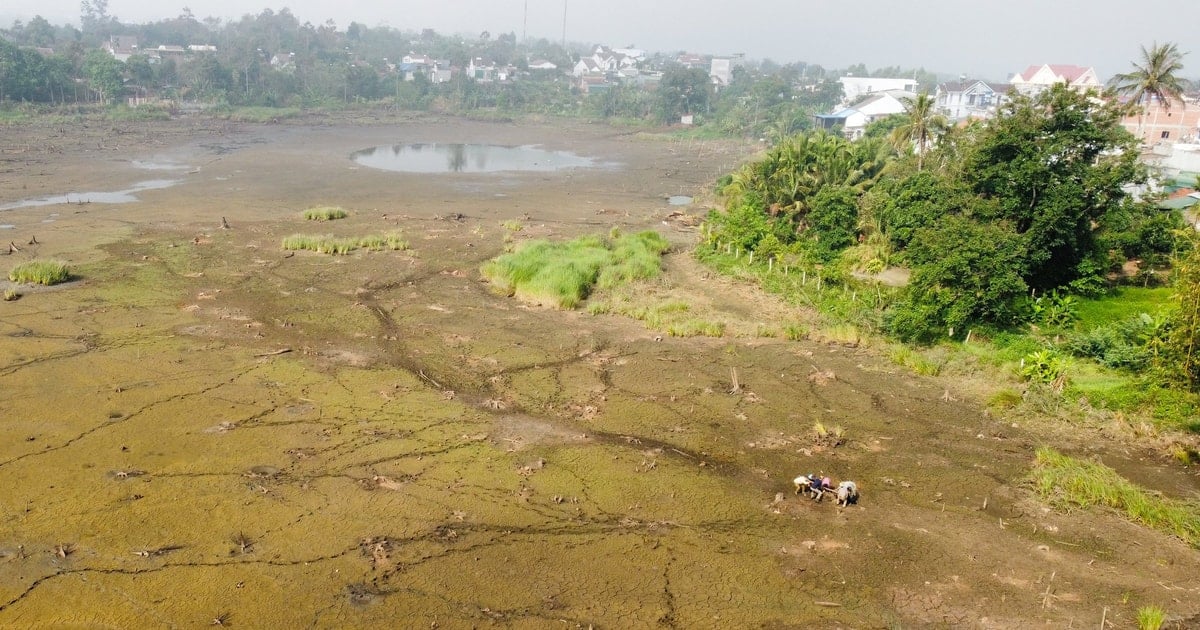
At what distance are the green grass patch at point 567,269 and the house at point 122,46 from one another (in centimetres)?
9919

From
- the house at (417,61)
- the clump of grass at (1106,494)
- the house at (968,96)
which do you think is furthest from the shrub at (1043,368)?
the house at (417,61)

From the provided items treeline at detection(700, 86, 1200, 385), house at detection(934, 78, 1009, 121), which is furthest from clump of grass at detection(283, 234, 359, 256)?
house at detection(934, 78, 1009, 121)

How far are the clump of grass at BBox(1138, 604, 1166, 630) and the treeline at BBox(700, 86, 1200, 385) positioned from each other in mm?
7013

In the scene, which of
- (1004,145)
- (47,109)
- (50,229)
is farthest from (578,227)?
(47,109)

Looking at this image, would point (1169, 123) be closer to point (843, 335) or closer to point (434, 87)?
point (843, 335)

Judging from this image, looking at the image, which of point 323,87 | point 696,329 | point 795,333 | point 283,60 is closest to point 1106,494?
point 795,333

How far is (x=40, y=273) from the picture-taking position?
923 inches

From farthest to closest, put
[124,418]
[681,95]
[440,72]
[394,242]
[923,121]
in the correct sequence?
1. [440,72]
2. [681,95]
3. [923,121]
4. [394,242]
5. [124,418]

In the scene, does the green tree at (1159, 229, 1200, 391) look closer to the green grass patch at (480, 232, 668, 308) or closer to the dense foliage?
the dense foliage

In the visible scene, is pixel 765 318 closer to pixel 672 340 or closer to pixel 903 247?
pixel 672 340

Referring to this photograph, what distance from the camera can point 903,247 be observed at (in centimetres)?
2745

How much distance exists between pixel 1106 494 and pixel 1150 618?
3557 millimetres

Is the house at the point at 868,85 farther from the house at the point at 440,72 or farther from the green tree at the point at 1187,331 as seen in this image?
the green tree at the point at 1187,331

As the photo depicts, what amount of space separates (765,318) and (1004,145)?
8362 mm
